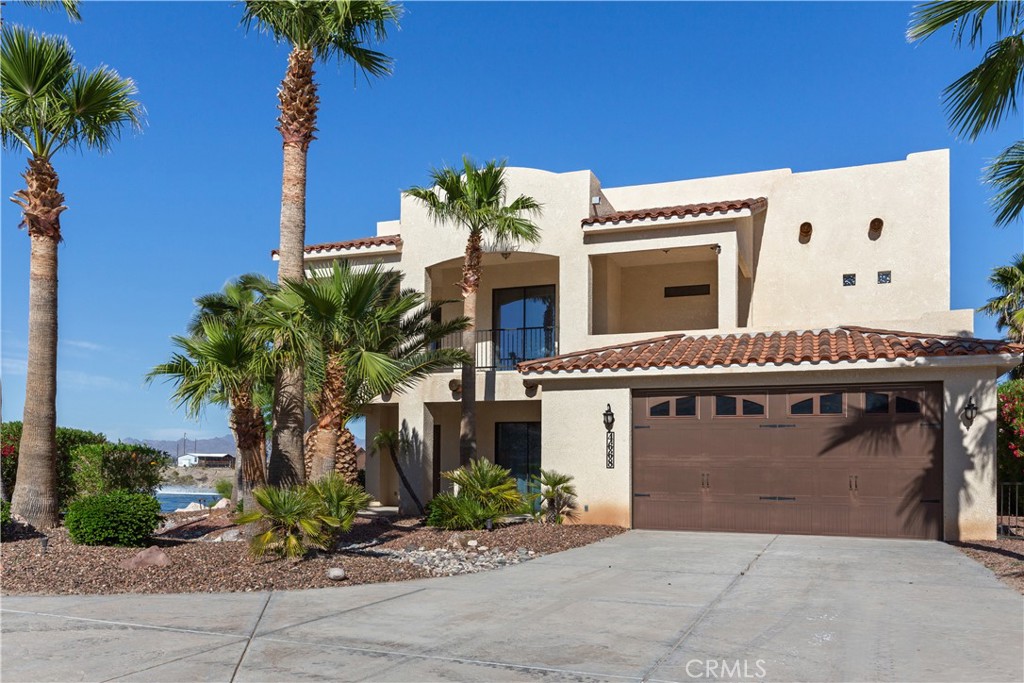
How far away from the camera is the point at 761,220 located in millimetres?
21578

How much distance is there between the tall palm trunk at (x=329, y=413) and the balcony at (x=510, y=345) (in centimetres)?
793

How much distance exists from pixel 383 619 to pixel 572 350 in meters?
12.1

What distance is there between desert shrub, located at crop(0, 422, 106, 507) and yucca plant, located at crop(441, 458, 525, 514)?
8.32 meters

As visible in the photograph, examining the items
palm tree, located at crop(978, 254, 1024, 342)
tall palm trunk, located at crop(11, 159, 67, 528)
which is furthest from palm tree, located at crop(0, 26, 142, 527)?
palm tree, located at crop(978, 254, 1024, 342)

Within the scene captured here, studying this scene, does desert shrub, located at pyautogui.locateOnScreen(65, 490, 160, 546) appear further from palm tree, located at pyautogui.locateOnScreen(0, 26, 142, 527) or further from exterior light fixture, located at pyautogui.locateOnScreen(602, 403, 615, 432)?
exterior light fixture, located at pyautogui.locateOnScreen(602, 403, 615, 432)

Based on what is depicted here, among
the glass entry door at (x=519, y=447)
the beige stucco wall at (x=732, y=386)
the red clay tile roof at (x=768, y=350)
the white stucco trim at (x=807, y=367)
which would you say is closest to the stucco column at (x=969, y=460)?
the beige stucco wall at (x=732, y=386)

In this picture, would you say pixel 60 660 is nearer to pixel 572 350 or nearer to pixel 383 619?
pixel 383 619

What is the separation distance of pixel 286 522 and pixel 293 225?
196 inches

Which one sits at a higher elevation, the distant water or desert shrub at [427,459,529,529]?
desert shrub at [427,459,529,529]

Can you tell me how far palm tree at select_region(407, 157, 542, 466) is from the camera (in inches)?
711

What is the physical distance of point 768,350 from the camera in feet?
51.9

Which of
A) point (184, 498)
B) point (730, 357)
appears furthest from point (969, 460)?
point (184, 498)

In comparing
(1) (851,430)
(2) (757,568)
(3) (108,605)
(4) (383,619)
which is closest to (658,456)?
(1) (851,430)

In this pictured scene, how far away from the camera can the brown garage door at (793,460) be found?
14516 millimetres
